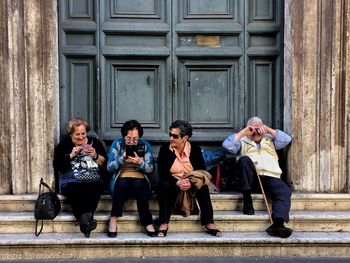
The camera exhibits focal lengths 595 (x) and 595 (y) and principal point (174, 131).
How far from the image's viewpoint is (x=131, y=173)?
19.5 feet

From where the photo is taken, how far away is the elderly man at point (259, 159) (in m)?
5.95

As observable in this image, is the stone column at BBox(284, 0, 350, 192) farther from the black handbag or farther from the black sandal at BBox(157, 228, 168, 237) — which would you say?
the black handbag

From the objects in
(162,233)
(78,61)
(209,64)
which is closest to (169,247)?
(162,233)

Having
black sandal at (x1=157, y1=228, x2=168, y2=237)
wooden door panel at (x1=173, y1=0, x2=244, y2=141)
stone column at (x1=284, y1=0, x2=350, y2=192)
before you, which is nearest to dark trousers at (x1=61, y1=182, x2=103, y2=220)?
black sandal at (x1=157, y1=228, x2=168, y2=237)

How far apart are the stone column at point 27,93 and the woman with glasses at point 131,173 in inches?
29.5

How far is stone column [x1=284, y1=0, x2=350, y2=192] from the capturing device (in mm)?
6211

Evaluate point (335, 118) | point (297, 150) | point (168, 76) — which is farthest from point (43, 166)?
point (335, 118)

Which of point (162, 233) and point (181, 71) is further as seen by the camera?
point (181, 71)

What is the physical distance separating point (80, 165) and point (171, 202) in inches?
40.2

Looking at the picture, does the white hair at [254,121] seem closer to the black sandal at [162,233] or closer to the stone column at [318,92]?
the stone column at [318,92]

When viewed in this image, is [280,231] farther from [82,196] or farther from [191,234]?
[82,196]

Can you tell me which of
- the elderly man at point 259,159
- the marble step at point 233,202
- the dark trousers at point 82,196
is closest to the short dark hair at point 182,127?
the elderly man at point 259,159

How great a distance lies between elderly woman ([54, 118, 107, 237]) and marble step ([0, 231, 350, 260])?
357 mm

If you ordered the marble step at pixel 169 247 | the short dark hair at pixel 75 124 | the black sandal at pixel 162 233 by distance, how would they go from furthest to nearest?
the short dark hair at pixel 75 124 → the black sandal at pixel 162 233 → the marble step at pixel 169 247
